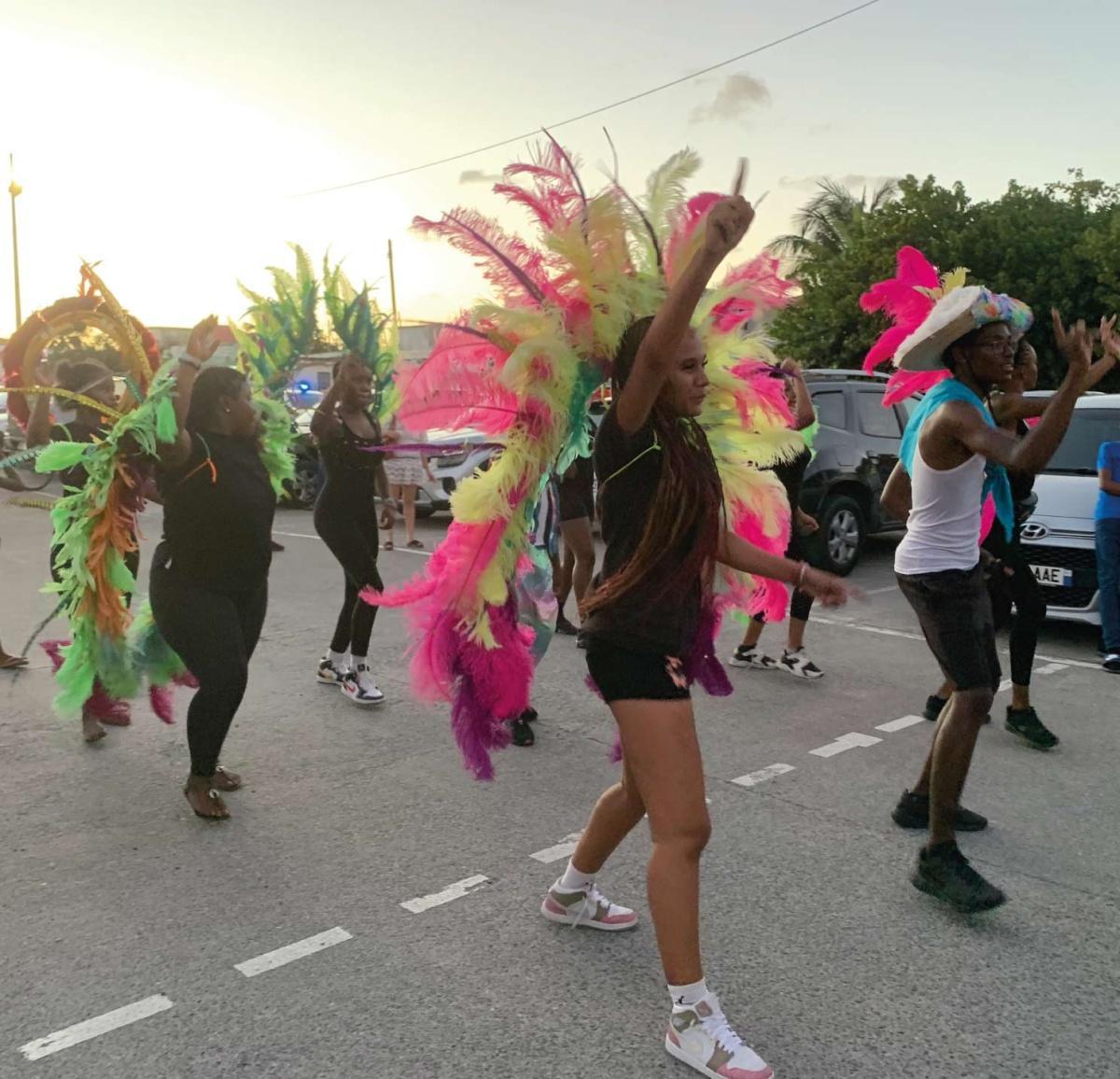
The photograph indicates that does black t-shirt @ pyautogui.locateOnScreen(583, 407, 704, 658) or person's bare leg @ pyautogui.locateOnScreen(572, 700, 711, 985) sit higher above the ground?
black t-shirt @ pyautogui.locateOnScreen(583, 407, 704, 658)

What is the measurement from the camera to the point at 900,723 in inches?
218

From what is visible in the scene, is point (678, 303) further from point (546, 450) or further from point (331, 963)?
point (331, 963)

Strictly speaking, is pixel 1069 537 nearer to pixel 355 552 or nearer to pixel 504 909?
pixel 355 552

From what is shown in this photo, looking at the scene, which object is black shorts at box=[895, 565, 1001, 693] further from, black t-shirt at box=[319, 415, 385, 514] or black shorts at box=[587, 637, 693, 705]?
black t-shirt at box=[319, 415, 385, 514]

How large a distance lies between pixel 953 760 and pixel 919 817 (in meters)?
0.64

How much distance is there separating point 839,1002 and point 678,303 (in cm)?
188

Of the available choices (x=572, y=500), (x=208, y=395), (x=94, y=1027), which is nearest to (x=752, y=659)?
(x=572, y=500)

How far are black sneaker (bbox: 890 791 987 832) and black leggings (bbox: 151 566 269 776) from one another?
2.56 m

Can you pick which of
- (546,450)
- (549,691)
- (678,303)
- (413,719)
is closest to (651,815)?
(546,450)

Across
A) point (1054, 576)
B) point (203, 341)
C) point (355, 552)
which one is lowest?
point (1054, 576)

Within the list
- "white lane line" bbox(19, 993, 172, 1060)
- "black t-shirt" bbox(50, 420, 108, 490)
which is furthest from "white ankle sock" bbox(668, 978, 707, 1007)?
"black t-shirt" bbox(50, 420, 108, 490)

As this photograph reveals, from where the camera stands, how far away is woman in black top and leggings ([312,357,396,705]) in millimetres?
5773

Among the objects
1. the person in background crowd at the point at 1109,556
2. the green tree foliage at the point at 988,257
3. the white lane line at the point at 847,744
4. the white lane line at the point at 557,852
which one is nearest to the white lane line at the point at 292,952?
the white lane line at the point at 557,852

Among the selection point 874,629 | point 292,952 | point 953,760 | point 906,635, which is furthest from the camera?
point 874,629
